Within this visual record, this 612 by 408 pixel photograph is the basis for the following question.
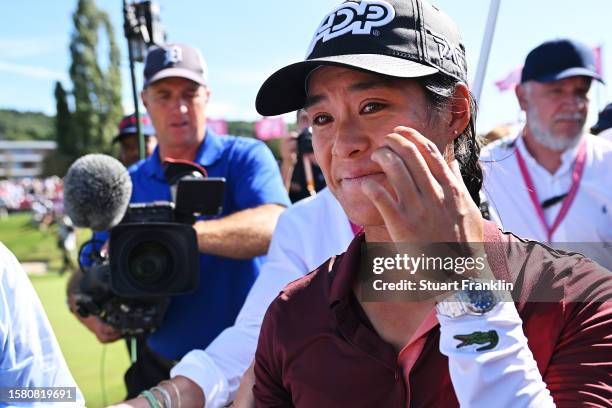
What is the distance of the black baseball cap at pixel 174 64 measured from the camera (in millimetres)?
2660

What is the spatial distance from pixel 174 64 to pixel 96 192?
3.24 feet

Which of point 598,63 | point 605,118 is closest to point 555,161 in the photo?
point 605,118

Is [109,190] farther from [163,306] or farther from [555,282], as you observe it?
[555,282]

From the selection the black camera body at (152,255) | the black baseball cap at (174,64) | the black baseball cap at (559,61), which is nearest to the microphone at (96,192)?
the black camera body at (152,255)

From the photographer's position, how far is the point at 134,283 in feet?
6.65

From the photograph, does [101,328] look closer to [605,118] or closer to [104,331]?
[104,331]

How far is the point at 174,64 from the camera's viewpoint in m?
2.67

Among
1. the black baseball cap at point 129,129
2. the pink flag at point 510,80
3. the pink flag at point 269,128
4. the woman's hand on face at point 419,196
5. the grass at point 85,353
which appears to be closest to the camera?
the woman's hand on face at point 419,196

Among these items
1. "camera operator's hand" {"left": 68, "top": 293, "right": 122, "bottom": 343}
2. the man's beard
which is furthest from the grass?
the man's beard

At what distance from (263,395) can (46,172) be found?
2579 inches

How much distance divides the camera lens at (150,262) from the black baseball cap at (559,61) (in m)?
2.14

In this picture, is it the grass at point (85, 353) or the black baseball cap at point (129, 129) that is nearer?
the grass at point (85, 353)

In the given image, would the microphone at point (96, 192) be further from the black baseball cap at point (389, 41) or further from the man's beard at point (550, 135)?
the man's beard at point (550, 135)

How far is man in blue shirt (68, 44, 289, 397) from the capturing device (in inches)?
91.1
